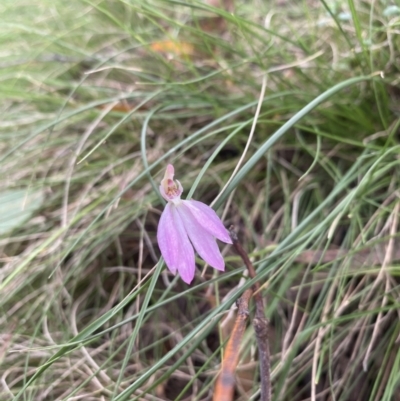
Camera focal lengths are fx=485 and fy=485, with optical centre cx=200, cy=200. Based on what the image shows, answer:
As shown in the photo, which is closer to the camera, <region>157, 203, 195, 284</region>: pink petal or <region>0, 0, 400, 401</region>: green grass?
<region>157, 203, 195, 284</region>: pink petal

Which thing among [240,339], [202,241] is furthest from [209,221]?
[240,339]

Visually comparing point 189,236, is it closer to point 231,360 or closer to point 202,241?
point 202,241

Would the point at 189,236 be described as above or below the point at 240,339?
above

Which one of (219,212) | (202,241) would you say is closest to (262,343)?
(202,241)

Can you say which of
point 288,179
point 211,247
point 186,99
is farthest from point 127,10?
→ point 211,247

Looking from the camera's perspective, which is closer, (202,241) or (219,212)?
(202,241)
